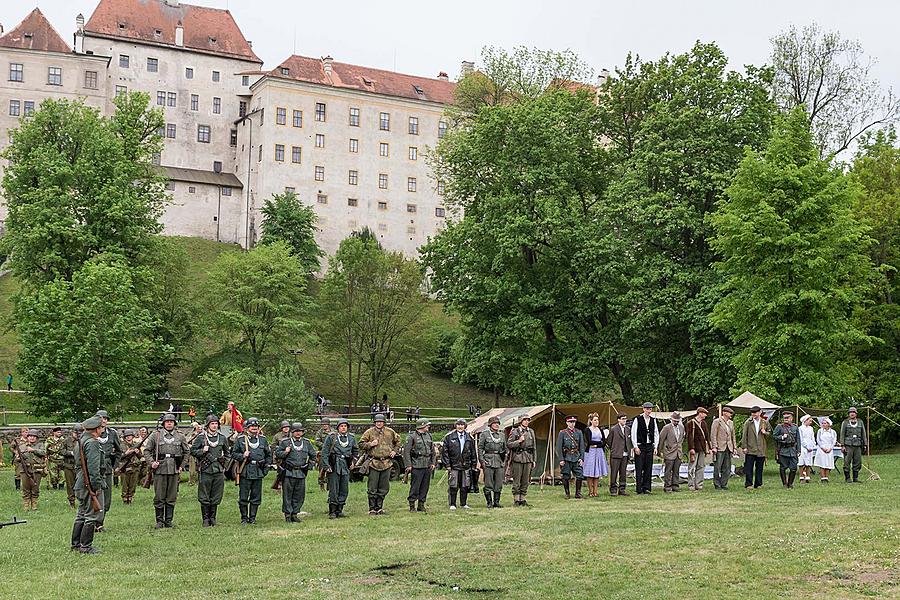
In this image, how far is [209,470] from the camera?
1936 cm

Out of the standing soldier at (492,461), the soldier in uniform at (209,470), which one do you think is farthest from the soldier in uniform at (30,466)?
the standing soldier at (492,461)

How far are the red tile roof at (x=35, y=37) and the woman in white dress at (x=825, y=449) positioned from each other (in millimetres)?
81187

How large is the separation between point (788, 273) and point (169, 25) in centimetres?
7880

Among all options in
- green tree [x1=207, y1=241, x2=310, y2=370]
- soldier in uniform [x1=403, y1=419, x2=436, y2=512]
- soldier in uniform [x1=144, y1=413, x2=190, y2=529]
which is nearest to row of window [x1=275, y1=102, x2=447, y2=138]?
green tree [x1=207, y1=241, x2=310, y2=370]

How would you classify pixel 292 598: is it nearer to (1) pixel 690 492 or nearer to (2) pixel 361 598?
(2) pixel 361 598

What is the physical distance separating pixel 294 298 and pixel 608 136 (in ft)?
88.1

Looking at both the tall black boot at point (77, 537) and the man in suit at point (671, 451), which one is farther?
the man in suit at point (671, 451)

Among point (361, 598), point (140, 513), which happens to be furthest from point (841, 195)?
point (361, 598)

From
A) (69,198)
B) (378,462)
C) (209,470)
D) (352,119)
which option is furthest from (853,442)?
(352,119)

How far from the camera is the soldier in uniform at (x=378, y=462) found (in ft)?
68.8

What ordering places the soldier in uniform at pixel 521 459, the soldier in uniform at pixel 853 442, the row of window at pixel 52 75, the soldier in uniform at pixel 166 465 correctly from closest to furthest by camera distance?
the soldier in uniform at pixel 166 465
the soldier in uniform at pixel 521 459
the soldier in uniform at pixel 853 442
the row of window at pixel 52 75

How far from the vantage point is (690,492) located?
24.4m

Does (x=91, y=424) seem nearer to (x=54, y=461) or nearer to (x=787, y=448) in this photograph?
(x=54, y=461)

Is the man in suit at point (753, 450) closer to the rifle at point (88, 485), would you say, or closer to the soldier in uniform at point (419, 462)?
the soldier in uniform at point (419, 462)
